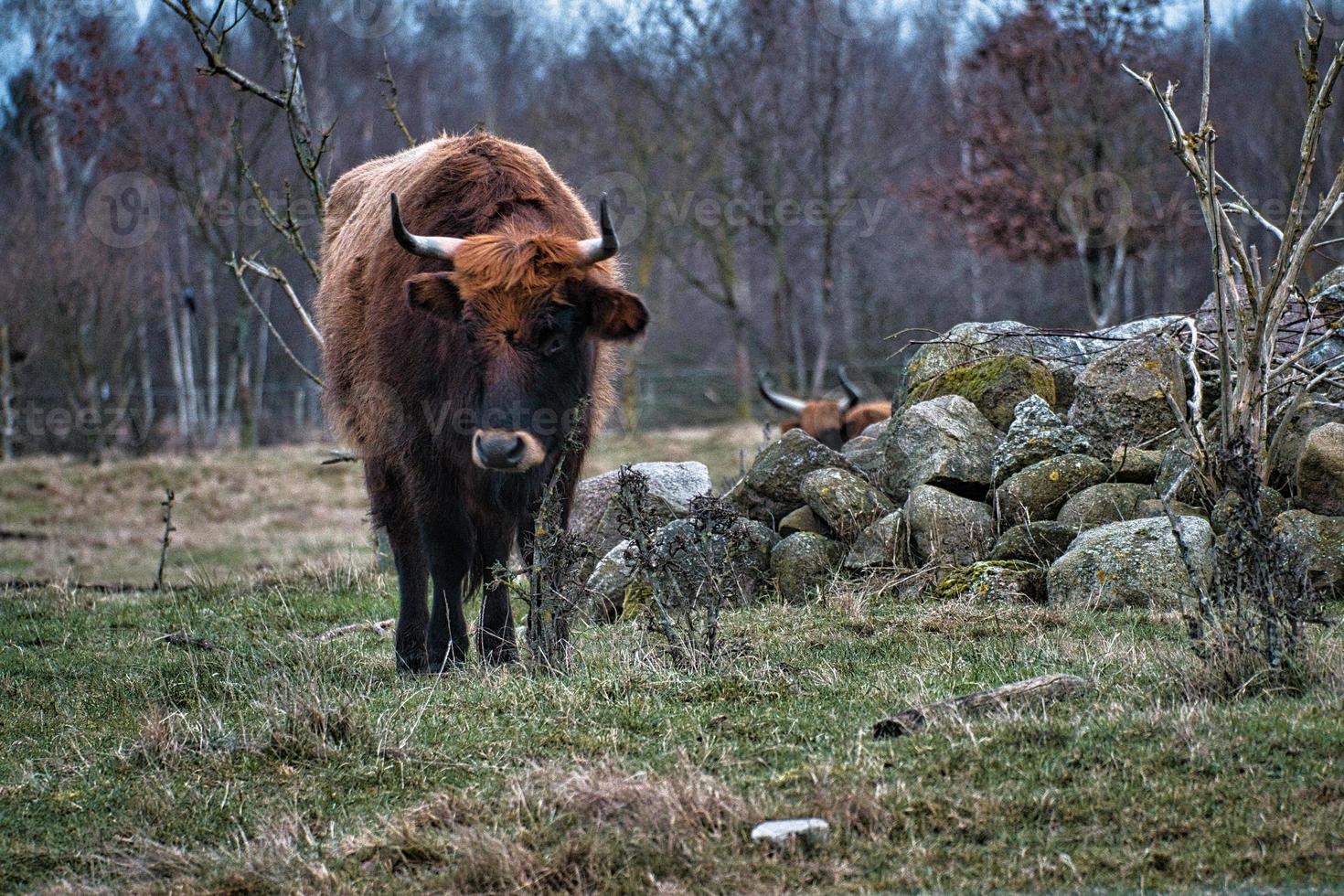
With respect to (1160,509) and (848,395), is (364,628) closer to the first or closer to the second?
(1160,509)

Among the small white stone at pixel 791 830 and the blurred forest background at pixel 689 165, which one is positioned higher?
the blurred forest background at pixel 689 165

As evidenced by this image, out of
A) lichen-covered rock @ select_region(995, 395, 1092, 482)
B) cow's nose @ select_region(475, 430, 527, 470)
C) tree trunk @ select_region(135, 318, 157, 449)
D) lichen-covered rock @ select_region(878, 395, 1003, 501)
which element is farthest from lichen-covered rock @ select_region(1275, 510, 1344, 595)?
tree trunk @ select_region(135, 318, 157, 449)

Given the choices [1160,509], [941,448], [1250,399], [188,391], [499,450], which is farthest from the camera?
[188,391]

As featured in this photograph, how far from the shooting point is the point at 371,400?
6160mm

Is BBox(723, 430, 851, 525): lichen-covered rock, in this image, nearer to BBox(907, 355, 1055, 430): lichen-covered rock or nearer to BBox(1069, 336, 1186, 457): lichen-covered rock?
BBox(907, 355, 1055, 430): lichen-covered rock

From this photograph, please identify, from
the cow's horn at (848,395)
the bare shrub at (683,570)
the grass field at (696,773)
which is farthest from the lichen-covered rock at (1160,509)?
the cow's horn at (848,395)

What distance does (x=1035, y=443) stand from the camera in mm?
7461

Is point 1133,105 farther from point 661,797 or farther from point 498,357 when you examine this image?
point 661,797

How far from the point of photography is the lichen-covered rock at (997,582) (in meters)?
6.40

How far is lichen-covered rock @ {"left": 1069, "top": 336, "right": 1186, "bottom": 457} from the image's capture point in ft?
24.3

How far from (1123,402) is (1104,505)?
91 cm

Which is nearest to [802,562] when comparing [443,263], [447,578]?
[447,578]

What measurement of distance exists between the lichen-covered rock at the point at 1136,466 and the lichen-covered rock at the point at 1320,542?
1036 millimetres

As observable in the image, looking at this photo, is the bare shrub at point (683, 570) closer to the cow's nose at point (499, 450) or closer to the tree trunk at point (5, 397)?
the cow's nose at point (499, 450)
